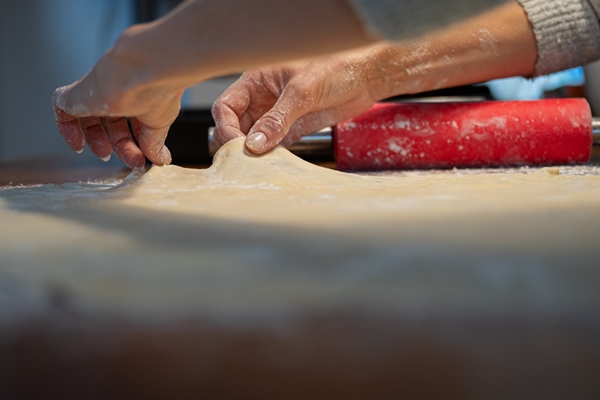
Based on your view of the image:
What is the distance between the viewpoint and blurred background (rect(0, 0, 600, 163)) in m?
2.83

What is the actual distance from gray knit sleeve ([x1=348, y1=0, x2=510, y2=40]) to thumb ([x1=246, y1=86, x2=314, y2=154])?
0.50 metres

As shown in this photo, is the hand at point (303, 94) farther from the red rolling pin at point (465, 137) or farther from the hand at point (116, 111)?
the hand at point (116, 111)

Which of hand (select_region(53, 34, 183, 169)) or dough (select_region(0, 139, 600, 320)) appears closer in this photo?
dough (select_region(0, 139, 600, 320))

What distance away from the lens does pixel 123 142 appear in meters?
0.98

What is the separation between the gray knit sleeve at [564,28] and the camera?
1463 mm

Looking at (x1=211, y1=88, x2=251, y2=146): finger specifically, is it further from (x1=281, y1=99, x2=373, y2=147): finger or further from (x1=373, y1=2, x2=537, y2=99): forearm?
(x1=373, y1=2, x2=537, y2=99): forearm

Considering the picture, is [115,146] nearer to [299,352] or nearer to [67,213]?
[67,213]

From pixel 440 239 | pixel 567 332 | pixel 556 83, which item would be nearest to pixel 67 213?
pixel 440 239

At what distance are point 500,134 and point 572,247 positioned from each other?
3.18 feet

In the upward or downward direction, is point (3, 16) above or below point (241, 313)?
above

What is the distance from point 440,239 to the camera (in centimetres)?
49

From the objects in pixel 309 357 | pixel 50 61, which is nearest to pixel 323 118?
pixel 309 357

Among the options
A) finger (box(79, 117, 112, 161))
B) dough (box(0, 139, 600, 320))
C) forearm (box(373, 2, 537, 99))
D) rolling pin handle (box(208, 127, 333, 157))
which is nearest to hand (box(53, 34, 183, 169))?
finger (box(79, 117, 112, 161))

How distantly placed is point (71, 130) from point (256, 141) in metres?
0.32
